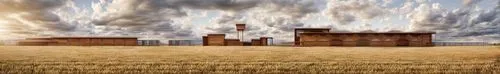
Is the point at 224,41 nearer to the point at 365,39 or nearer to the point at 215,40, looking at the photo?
the point at 215,40

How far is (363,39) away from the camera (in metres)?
38.1

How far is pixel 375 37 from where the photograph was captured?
38188mm

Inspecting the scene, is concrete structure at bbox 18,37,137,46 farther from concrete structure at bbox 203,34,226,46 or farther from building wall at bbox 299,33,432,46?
building wall at bbox 299,33,432,46

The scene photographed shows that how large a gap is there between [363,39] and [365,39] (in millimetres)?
160

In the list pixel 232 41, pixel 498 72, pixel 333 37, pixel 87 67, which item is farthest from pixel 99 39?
pixel 498 72

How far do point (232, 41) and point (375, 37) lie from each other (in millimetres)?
11782

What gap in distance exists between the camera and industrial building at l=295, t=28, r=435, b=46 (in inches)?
1499

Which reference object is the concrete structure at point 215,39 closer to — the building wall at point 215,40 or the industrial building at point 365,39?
the building wall at point 215,40

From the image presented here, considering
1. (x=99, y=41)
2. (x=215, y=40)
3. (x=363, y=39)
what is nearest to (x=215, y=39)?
(x=215, y=40)

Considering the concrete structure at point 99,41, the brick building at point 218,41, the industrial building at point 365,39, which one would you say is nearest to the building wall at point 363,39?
the industrial building at point 365,39

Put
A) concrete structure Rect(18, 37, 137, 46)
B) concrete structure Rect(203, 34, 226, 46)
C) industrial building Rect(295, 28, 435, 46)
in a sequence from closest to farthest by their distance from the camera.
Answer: industrial building Rect(295, 28, 435, 46) → concrete structure Rect(203, 34, 226, 46) → concrete structure Rect(18, 37, 137, 46)

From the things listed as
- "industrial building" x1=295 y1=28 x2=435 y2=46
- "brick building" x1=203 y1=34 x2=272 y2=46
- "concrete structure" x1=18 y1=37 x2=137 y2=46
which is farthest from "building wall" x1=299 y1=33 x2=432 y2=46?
"concrete structure" x1=18 y1=37 x2=137 y2=46

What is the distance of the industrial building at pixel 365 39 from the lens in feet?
125

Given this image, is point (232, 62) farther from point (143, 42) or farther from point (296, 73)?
point (143, 42)
